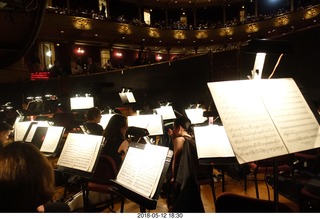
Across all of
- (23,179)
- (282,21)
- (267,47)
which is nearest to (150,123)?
(267,47)

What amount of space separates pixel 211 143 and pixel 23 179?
8.10ft

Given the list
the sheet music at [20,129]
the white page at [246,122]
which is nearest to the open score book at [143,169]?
the white page at [246,122]

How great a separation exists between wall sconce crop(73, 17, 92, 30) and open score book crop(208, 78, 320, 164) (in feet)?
56.6

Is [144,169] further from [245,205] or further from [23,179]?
[23,179]

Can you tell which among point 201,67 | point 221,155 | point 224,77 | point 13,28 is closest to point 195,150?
point 221,155

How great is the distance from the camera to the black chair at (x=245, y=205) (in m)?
1.47

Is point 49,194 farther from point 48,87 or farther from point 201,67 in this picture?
point 48,87

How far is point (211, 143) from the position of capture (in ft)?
11.3

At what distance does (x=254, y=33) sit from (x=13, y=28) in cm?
2250

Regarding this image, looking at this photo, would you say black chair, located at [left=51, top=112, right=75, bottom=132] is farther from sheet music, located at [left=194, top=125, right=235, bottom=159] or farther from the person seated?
the person seated

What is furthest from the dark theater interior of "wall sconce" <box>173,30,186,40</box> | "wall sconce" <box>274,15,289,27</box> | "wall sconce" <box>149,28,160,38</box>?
"wall sconce" <box>274,15,289,27</box>

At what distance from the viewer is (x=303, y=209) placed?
2721mm

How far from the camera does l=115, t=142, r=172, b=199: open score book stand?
6.78 feet

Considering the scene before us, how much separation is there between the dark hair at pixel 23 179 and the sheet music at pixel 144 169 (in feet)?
2.65
